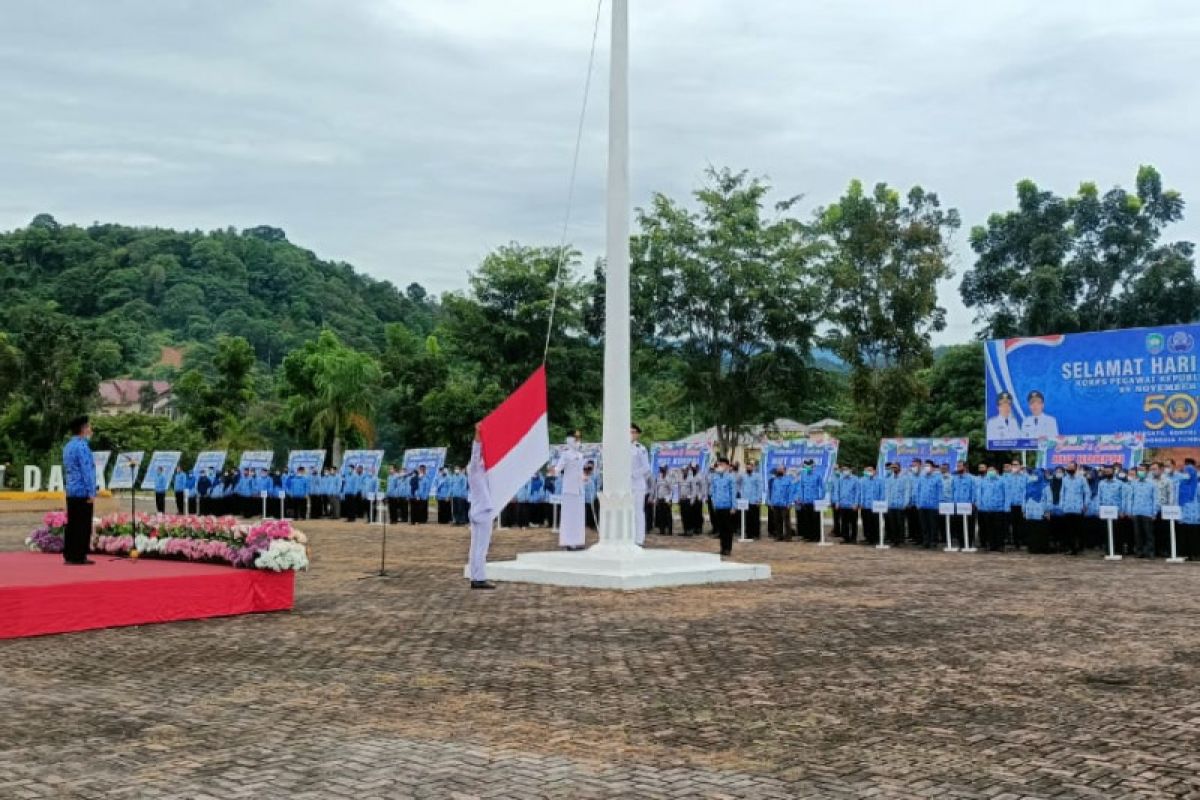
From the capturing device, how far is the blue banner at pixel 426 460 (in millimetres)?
28797

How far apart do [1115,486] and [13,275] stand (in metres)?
79.4

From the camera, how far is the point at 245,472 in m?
32.3

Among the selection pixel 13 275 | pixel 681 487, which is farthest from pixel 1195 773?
pixel 13 275

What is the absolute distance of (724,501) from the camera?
1911cm

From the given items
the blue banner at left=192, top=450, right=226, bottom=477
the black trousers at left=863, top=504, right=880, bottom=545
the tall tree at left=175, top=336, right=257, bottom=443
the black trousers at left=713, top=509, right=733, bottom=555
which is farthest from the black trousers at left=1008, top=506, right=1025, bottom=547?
the tall tree at left=175, top=336, right=257, bottom=443

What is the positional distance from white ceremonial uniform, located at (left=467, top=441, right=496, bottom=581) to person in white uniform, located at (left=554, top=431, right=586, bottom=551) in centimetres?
522

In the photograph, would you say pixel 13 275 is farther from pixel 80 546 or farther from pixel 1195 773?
pixel 1195 773

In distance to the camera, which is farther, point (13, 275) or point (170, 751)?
point (13, 275)

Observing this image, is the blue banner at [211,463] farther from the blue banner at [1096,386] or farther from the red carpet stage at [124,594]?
the blue banner at [1096,386]

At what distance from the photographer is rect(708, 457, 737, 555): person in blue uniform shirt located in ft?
57.9

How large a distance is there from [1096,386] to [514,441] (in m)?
12.8

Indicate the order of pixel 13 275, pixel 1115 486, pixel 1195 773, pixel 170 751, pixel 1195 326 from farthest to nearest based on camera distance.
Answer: pixel 13 275, pixel 1195 326, pixel 1115 486, pixel 170 751, pixel 1195 773

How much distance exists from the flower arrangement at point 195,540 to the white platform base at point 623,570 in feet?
9.85

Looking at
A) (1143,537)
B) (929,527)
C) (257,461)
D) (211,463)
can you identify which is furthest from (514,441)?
(211,463)
